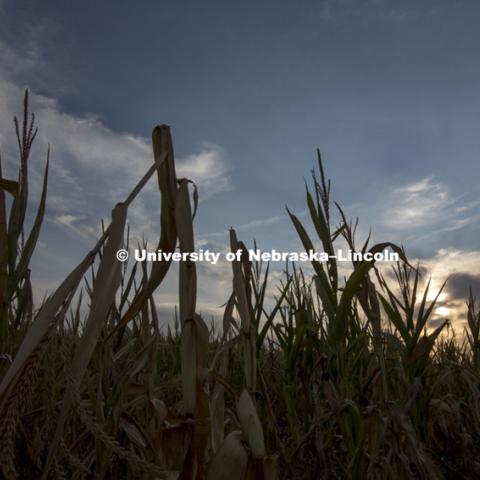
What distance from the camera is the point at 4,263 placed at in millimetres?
1338

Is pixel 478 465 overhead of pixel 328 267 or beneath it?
beneath

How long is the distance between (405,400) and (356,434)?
261mm

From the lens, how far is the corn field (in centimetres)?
79

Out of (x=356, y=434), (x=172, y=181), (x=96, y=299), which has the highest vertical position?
(x=172, y=181)

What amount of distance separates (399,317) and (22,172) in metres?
1.42

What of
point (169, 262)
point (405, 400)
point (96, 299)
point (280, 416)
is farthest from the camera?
point (280, 416)

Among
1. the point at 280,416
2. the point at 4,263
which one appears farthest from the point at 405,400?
the point at 4,263

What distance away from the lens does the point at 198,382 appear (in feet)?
2.97

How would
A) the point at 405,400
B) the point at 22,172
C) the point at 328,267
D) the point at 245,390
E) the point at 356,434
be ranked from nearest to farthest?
1. the point at 245,390
2. the point at 22,172
3. the point at 356,434
4. the point at 405,400
5. the point at 328,267

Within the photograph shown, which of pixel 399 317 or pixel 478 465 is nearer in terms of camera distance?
pixel 399 317

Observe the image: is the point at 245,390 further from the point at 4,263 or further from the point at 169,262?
the point at 4,263

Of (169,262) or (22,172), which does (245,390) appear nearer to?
(169,262)

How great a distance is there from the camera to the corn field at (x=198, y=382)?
789 mm

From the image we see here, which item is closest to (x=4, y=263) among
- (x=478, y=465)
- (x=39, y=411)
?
(x=39, y=411)
